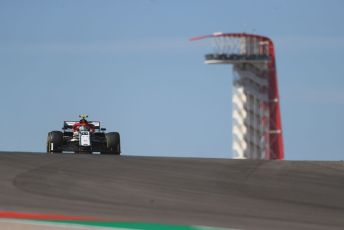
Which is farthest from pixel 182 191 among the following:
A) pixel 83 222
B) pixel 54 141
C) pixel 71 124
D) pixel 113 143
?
pixel 71 124

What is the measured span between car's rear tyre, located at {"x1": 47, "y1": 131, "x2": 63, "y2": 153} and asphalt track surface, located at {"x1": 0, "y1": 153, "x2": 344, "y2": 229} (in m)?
10.0

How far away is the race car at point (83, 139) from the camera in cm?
2816

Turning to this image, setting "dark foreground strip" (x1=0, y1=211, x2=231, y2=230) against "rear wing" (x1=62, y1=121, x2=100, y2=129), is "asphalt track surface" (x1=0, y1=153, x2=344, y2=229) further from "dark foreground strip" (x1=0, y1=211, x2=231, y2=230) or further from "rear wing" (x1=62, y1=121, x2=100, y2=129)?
"rear wing" (x1=62, y1=121, x2=100, y2=129)

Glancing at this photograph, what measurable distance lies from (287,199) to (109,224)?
13.3 feet

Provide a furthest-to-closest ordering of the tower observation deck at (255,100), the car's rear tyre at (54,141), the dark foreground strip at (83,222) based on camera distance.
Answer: the tower observation deck at (255,100), the car's rear tyre at (54,141), the dark foreground strip at (83,222)

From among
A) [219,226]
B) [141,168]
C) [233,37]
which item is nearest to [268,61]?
[233,37]

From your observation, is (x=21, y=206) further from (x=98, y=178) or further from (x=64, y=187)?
(x=98, y=178)

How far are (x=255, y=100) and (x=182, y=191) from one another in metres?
79.2

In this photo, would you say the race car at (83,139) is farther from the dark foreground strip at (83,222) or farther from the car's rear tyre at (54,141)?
the dark foreground strip at (83,222)

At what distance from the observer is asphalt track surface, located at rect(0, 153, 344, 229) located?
37.6ft

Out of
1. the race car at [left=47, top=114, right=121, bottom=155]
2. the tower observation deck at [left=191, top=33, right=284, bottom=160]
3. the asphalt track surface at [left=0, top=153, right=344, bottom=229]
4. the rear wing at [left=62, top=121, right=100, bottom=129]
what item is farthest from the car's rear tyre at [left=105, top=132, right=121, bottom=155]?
the tower observation deck at [left=191, top=33, right=284, bottom=160]

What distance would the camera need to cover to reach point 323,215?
1231 centimetres

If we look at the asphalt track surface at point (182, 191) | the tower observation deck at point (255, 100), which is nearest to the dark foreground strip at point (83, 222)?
the asphalt track surface at point (182, 191)

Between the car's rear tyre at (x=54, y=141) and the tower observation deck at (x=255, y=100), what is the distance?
6039 centimetres
